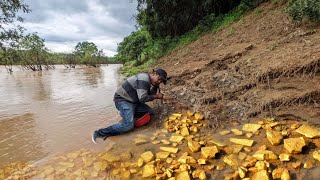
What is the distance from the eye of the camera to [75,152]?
14.1 feet

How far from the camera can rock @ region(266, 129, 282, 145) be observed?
367cm

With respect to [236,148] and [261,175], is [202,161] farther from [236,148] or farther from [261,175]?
[261,175]

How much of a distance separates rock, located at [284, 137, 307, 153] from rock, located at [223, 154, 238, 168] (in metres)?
0.67

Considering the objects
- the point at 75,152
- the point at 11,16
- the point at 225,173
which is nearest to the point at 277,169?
the point at 225,173

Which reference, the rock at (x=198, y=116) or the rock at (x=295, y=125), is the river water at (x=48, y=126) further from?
the rock at (x=295, y=125)

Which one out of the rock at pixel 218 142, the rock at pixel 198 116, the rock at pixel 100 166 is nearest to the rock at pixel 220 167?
the rock at pixel 218 142

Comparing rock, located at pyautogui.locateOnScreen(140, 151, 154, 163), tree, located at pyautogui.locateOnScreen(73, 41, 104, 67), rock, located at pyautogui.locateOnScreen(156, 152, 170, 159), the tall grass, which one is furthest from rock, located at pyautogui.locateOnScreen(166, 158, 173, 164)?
tree, located at pyautogui.locateOnScreen(73, 41, 104, 67)

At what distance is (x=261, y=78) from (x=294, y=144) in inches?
75.9

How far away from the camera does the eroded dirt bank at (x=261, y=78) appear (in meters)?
4.46

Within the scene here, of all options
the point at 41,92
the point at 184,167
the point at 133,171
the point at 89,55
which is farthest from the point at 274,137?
the point at 89,55

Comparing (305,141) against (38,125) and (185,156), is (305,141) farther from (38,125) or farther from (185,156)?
(38,125)

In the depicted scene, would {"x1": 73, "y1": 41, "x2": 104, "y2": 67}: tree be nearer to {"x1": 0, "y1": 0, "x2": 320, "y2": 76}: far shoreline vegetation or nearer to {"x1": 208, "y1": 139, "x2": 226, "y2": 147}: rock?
{"x1": 0, "y1": 0, "x2": 320, "y2": 76}: far shoreline vegetation

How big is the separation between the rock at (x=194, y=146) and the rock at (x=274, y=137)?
98 centimetres

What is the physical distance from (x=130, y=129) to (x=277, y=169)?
2655 mm
